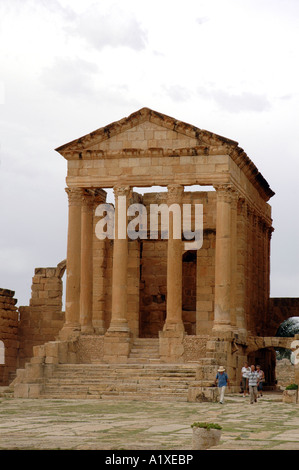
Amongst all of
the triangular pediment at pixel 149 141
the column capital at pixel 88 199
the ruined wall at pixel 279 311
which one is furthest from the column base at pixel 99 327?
the ruined wall at pixel 279 311

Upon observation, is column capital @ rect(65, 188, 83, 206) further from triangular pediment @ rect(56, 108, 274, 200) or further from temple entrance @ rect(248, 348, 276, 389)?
temple entrance @ rect(248, 348, 276, 389)

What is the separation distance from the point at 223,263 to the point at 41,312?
36.5ft

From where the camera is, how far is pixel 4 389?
93.7 feet

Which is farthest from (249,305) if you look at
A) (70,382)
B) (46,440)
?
(46,440)

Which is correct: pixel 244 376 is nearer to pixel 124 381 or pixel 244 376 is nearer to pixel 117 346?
pixel 124 381

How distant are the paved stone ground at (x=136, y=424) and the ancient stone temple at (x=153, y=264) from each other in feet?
12.7

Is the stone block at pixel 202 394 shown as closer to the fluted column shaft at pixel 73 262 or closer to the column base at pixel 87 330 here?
the fluted column shaft at pixel 73 262

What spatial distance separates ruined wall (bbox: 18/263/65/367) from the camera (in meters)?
38.8

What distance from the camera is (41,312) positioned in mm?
38969

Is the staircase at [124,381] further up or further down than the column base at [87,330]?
further down

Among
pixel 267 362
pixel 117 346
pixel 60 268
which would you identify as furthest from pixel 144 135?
pixel 267 362

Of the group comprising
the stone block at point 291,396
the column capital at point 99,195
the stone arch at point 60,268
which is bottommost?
the stone block at point 291,396

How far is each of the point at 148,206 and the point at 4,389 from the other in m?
11.2

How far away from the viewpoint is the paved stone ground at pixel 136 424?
13867 millimetres
